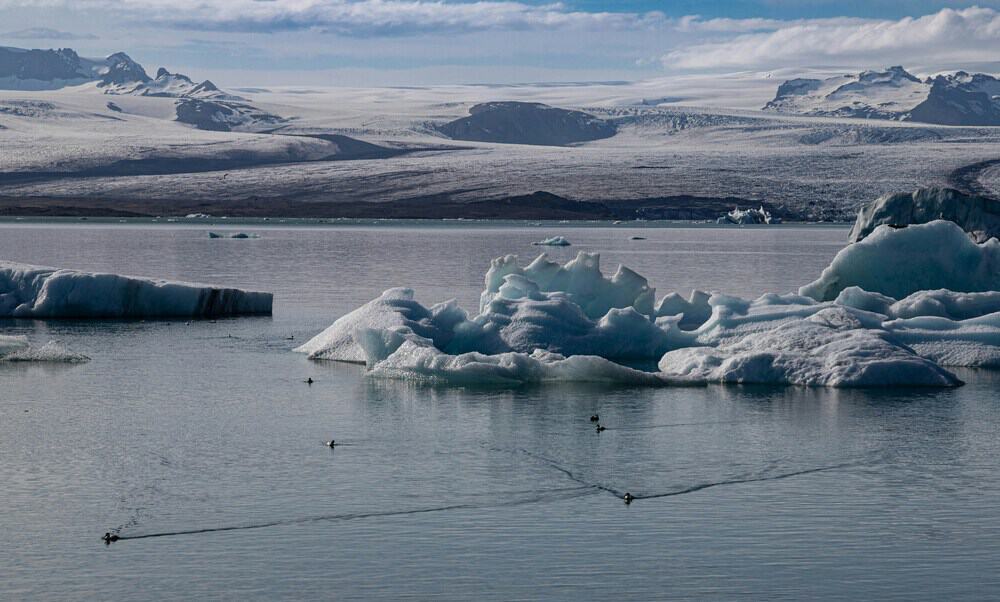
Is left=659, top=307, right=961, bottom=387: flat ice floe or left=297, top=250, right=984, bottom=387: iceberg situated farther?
left=297, top=250, right=984, bottom=387: iceberg

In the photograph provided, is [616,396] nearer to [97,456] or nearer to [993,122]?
[97,456]

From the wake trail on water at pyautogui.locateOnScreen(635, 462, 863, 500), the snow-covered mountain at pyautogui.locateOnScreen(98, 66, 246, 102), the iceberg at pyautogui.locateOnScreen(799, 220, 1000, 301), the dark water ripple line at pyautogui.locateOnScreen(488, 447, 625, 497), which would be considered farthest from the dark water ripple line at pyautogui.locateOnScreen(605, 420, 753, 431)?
the snow-covered mountain at pyautogui.locateOnScreen(98, 66, 246, 102)

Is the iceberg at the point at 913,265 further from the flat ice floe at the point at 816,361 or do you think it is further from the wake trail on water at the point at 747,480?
the wake trail on water at the point at 747,480

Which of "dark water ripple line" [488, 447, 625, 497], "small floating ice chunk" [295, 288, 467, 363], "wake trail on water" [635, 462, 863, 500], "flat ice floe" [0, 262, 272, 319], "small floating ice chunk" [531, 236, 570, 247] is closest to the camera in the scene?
"wake trail on water" [635, 462, 863, 500]

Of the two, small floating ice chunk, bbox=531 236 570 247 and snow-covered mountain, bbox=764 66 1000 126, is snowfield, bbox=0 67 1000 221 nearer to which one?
small floating ice chunk, bbox=531 236 570 247

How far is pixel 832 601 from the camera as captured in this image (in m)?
6.73

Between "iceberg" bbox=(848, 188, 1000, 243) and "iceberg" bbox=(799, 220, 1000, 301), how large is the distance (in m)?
18.5

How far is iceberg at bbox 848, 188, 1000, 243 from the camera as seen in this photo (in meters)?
38.3

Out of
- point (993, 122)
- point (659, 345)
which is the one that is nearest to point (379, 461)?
point (659, 345)

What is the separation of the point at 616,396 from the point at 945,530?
5.45m

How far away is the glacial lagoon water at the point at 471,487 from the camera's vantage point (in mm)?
7125

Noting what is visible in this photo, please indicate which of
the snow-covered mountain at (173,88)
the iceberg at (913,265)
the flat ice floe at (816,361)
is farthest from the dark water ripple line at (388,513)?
the snow-covered mountain at (173,88)

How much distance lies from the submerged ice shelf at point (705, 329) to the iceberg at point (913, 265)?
0.02 m

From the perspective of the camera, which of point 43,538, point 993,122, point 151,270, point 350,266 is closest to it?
point 43,538
